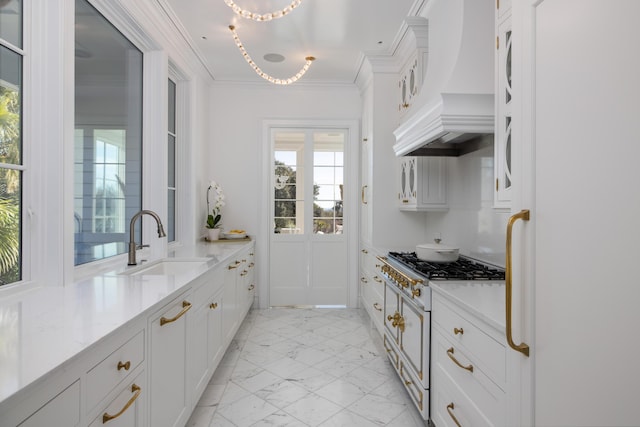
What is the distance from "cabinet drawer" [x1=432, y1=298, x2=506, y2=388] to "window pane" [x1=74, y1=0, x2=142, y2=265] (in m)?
2.02

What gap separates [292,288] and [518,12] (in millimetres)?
3914

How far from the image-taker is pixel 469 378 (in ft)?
4.90

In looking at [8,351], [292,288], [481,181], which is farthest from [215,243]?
[8,351]

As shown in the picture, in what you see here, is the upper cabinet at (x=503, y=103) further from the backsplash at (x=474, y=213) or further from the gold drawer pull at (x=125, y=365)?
the gold drawer pull at (x=125, y=365)

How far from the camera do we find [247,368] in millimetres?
2791

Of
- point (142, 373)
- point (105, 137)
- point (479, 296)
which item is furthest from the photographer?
point (105, 137)

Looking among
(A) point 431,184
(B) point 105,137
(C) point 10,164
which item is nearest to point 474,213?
(A) point 431,184

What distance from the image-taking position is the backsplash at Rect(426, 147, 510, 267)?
2.31 metres

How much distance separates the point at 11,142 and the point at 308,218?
324cm

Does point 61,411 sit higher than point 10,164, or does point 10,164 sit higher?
point 10,164

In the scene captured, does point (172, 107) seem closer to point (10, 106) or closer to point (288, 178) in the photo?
point (288, 178)

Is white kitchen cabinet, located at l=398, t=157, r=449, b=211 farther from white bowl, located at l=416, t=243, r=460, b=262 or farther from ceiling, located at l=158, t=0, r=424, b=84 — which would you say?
ceiling, located at l=158, t=0, r=424, b=84

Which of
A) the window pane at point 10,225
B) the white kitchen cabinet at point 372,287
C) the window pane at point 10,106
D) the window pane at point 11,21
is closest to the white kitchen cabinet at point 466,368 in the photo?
the white kitchen cabinet at point 372,287

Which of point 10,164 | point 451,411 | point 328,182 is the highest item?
point 328,182
